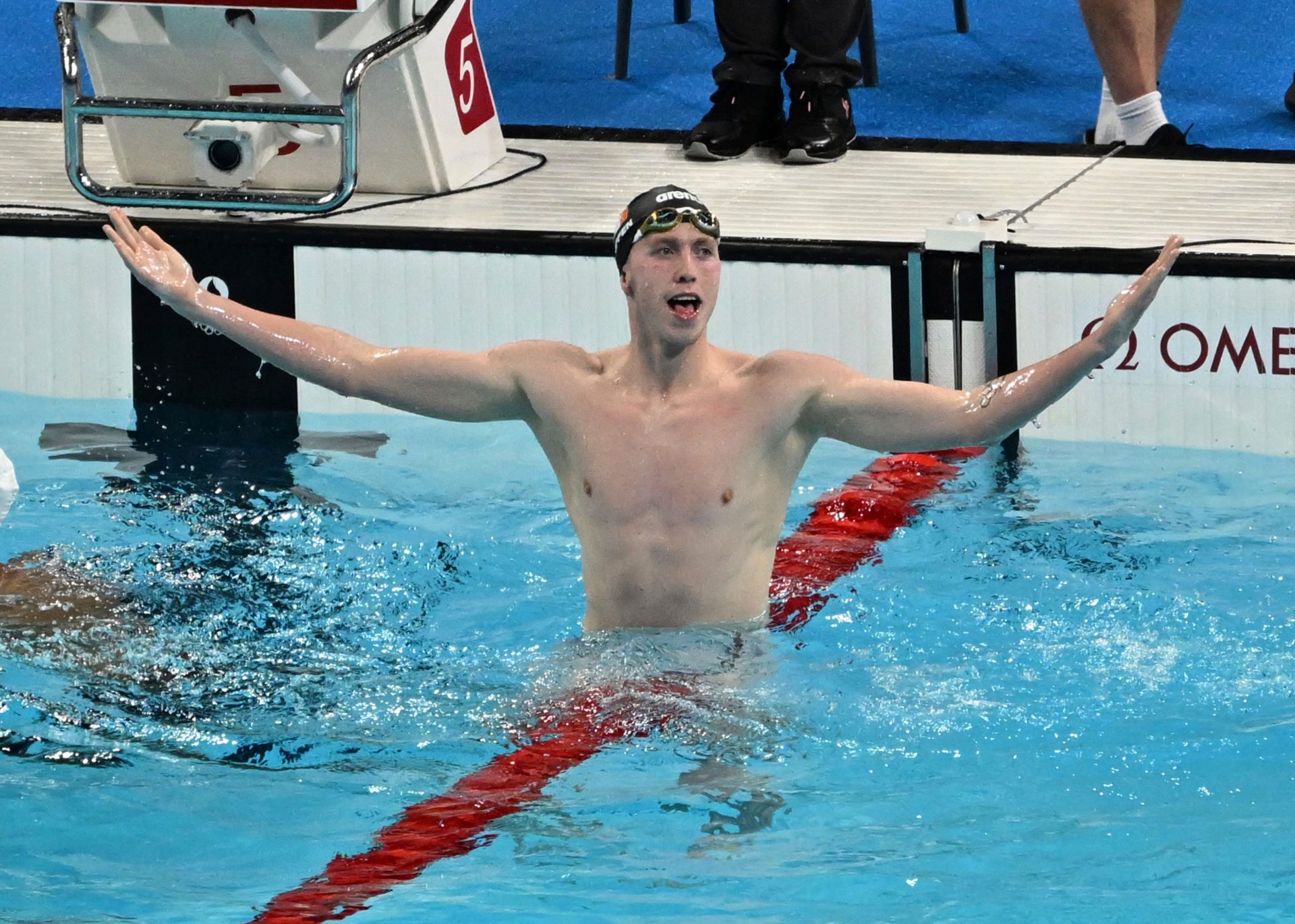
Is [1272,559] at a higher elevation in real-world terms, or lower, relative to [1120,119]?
lower

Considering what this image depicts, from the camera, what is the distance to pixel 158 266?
339 cm

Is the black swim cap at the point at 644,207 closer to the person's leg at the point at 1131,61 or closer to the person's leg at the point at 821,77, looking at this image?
the person's leg at the point at 821,77

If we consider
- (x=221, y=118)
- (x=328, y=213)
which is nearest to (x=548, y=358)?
(x=221, y=118)

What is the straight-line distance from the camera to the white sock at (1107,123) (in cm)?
585

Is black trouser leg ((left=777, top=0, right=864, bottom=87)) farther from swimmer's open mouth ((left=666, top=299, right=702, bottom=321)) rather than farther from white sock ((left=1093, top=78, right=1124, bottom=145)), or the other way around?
swimmer's open mouth ((left=666, top=299, right=702, bottom=321))

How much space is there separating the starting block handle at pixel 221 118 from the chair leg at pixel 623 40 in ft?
5.99

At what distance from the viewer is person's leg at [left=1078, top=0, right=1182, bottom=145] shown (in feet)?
18.3

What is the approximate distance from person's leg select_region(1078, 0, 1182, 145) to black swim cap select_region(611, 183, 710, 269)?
2.69m

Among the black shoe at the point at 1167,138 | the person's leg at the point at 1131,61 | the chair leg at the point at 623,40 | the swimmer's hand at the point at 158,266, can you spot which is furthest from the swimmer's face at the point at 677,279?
the chair leg at the point at 623,40

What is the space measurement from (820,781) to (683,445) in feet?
2.10

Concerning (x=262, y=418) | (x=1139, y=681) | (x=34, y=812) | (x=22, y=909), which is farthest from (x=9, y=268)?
(x=1139, y=681)

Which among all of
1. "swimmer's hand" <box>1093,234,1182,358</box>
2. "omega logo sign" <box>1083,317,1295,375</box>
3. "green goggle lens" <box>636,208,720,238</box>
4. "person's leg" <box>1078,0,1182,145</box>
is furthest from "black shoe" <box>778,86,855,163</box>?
"swimmer's hand" <box>1093,234,1182,358</box>

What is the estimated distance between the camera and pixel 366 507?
4738mm

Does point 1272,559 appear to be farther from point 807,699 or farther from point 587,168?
point 587,168
